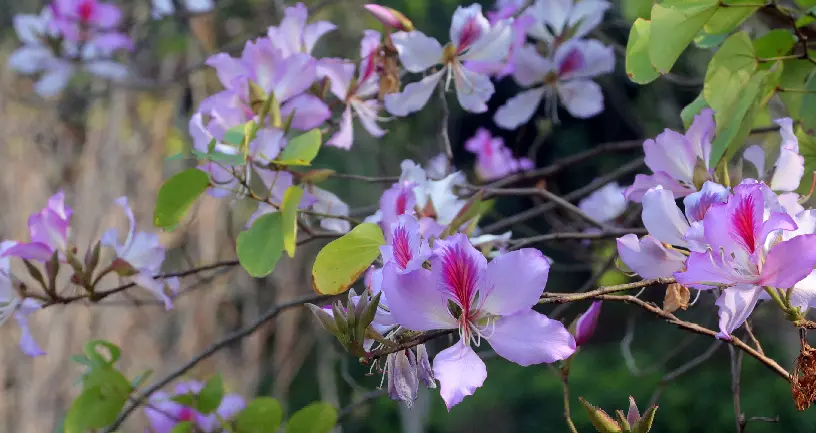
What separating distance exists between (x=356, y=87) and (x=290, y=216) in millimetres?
307

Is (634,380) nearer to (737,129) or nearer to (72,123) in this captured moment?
(72,123)

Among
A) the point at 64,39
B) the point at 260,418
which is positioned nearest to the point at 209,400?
the point at 260,418

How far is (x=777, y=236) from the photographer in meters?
0.48

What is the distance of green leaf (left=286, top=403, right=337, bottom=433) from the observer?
0.78m

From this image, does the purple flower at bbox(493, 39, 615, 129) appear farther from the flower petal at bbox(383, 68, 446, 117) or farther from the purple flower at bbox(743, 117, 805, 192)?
the purple flower at bbox(743, 117, 805, 192)

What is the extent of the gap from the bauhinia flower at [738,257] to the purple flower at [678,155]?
14cm

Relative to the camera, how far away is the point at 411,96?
86 cm

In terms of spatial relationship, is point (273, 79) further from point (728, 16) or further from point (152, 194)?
point (152, 194)

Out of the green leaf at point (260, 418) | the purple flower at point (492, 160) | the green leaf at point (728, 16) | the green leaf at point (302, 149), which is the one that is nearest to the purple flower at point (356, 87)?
the green leaf at point (302, 149)

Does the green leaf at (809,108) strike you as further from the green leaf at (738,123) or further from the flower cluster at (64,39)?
the flower cluster at (64,39)

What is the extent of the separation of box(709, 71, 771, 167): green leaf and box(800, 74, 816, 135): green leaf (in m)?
0.13

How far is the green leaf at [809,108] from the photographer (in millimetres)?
730

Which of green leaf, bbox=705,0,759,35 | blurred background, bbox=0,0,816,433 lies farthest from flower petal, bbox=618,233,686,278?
blurred background, bbox=0,0,816,433

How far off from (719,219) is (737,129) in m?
0.16
